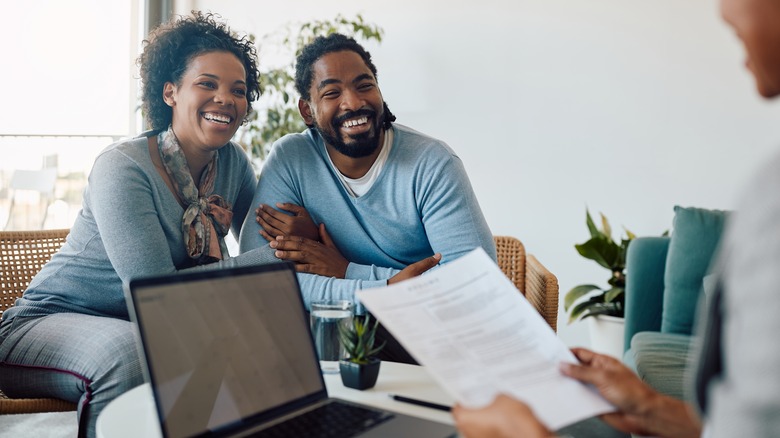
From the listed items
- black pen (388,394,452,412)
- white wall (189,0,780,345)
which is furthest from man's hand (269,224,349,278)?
white wall (189,0,780,345)

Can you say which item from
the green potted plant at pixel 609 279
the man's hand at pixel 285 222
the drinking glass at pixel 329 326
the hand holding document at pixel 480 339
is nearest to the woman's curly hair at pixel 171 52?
the man's hand at pixel 285 222

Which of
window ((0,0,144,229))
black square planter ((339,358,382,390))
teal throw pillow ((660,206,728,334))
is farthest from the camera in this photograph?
window ((0,0,144,229))

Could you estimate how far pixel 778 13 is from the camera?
0.56 meters

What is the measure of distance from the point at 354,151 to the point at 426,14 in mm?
1700

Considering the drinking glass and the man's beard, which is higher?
the man's beard

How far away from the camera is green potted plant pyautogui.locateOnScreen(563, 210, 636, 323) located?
2.98 meters

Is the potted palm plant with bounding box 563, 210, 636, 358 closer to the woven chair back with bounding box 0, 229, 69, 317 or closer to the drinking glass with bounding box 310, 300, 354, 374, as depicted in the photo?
the drinking glass with bounding box 310, 300, 354, 374

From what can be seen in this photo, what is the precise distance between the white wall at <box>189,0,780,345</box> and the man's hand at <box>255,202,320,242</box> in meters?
1.61

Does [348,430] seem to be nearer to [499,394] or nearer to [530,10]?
[499,394]

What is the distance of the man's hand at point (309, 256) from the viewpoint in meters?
1.96

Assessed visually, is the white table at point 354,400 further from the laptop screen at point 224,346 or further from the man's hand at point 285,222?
the man's hand at point 285,222

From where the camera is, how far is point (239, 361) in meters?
1.00

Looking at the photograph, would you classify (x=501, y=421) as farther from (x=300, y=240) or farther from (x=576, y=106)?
(x=576, y=106)

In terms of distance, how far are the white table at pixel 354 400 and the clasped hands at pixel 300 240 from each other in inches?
22.8
